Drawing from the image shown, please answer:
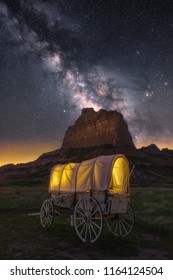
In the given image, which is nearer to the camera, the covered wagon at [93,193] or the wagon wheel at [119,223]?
the covered wagon at [93,193]

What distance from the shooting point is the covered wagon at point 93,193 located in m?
11.6

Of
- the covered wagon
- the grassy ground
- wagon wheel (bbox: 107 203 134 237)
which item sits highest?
the covered wagon

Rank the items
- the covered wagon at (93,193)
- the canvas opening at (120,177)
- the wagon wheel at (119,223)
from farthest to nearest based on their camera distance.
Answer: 1. the canvas opening at (120,177)
2. the wagon wheel at (119,223)
3. the covered wagon at (93,193)

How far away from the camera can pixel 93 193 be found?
1231 cm

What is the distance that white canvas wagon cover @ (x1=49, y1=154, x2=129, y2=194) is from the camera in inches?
471

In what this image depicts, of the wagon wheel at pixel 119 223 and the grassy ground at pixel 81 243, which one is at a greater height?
the wagon wheel at pixel 119 223

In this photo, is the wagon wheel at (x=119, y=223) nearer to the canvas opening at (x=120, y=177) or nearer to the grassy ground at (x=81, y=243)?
the grassy ground at (x=81, y=243)

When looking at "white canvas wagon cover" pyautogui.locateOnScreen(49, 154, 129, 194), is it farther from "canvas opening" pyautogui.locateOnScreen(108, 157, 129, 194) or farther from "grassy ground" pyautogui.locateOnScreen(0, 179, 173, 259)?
"grassy ground" pyautogui.locateOnScreen(0, 179, 173, 259)

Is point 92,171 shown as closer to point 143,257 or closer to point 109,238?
point 109,238

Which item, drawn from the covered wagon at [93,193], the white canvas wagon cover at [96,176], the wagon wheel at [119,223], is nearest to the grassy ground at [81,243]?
the wagon wheel at [119,223]

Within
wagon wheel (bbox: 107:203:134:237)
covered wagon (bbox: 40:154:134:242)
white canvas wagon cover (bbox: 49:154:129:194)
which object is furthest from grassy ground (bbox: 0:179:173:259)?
white canvas wagon cover (bbox: 49:154:129:194)

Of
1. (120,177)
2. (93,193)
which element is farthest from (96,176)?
(120,177)

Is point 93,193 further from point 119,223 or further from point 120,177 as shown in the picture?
point 119,223
